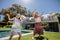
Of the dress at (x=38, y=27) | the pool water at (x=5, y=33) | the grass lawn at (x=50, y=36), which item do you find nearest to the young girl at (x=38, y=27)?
the dress at (x=38, y=27)

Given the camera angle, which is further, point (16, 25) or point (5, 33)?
point (5, 33)

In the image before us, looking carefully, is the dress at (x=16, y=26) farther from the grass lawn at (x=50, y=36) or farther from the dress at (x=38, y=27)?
the dress at (x=38, y=27)

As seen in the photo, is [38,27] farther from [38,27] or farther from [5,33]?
[5,33]

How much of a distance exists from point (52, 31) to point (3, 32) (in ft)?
4.24

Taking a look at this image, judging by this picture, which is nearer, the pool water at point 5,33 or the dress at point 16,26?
the dress at point 16,26

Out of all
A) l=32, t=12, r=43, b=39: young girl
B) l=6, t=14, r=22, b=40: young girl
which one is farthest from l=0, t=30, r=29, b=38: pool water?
l=32, t=12, r=43, b=39: young girl

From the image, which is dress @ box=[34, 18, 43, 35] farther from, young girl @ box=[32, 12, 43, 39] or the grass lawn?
the grass lawn

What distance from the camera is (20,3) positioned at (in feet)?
14.9

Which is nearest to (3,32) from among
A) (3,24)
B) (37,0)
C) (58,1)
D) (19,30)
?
(3,24)

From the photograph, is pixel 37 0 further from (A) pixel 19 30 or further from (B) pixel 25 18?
(A) pixel 19 30

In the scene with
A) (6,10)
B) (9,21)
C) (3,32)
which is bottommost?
(3,32)

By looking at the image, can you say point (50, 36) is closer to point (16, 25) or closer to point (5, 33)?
point (16, 25)

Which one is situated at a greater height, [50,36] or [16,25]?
[16,25]

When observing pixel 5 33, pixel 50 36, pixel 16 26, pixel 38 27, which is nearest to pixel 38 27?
pixel 38 27
